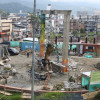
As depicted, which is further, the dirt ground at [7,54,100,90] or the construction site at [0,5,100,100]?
the dirt ground at [7,54,100,90]

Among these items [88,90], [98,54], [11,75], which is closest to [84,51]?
[98,54]

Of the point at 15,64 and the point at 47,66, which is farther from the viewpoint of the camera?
the point at 15,64

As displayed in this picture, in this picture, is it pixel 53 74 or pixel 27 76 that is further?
pixel 53 74

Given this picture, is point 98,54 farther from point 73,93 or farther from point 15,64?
point 73,93

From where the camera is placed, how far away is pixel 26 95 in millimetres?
8859

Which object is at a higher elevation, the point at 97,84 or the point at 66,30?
the point at 66,30

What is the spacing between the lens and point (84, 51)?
23234mm

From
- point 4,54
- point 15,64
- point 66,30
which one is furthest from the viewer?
point 4,54

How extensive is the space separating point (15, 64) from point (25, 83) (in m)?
4.88

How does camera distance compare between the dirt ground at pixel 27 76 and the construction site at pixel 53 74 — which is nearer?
the construction site at pixel 53 74

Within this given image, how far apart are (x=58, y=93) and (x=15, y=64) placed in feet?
22.9

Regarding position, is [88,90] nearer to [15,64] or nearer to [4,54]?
[15,64]

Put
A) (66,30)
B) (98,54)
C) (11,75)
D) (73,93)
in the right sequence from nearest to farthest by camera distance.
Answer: (73,93), (11,75), (66,30), (98,54)

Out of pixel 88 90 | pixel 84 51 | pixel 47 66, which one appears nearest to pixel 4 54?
pixel 47 66
